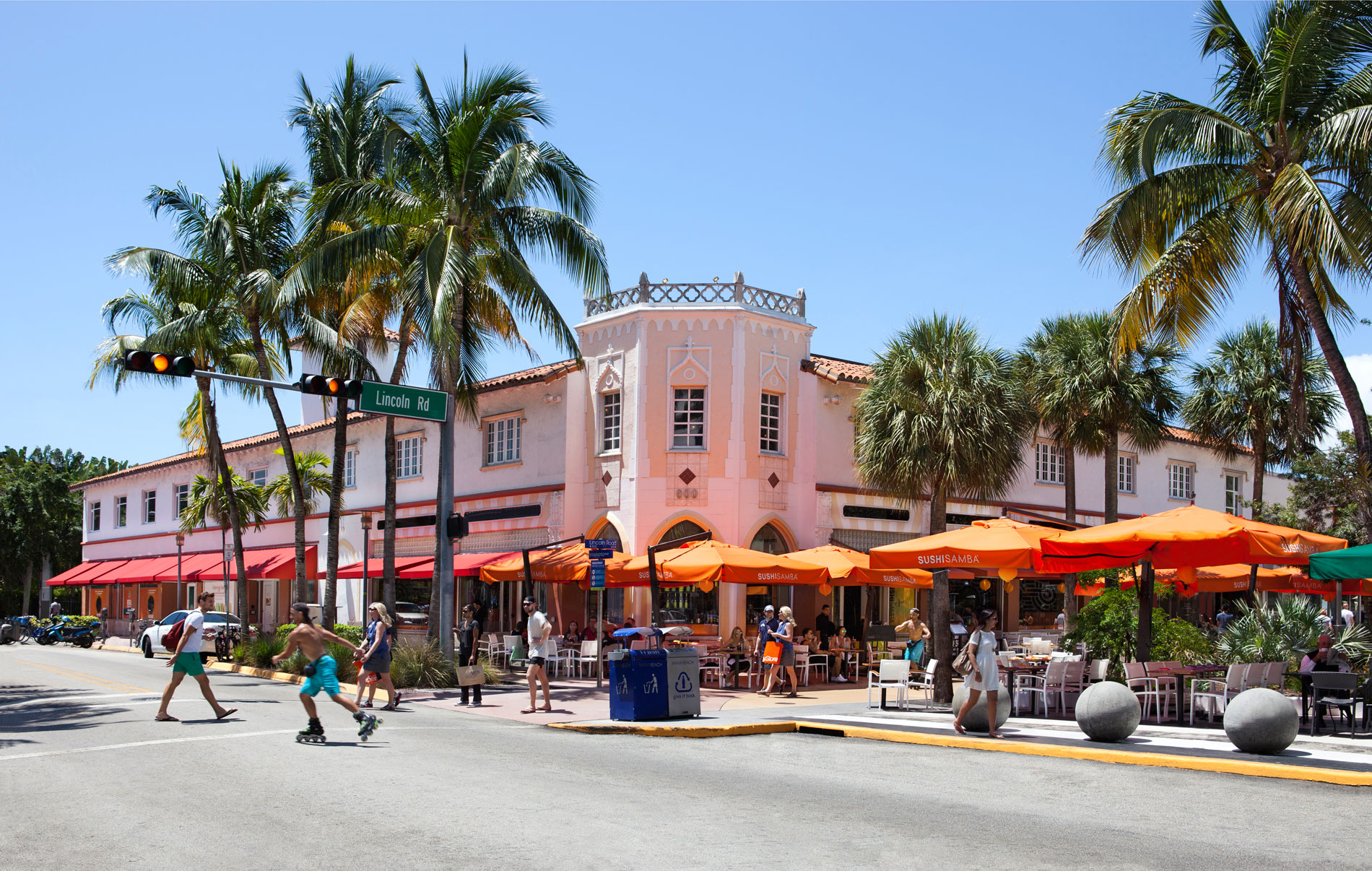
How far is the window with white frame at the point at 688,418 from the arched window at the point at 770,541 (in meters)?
2.76

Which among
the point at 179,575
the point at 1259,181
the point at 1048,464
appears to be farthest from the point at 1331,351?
the point at 179,575

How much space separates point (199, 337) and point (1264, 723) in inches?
951

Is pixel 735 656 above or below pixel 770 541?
below

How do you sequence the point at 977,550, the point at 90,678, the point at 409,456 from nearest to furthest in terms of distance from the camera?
1. the point at 977,550
2. the point at 90,678
3. the point at 409,456

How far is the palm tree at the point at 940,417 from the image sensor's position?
24125mm

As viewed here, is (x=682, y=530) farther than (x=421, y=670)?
Yes

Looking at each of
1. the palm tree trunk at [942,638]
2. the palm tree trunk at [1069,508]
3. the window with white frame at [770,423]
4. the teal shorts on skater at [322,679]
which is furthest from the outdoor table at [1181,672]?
the window with white frame at [770,423]

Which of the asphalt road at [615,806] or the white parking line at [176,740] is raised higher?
the asphalt road at [615,806]

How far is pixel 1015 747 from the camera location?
42.9 feet

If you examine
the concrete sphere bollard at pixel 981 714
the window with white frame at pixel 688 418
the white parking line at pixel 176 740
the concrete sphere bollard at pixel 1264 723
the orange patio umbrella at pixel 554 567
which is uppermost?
the window with white frame at pixel 688 418

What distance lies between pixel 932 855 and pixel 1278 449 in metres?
34.1

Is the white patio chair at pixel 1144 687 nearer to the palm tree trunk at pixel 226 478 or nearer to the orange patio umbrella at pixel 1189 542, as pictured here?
the orange patio umbrella at pixel 1189 542

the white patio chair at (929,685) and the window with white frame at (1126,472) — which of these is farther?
the window with white frame at (1126,472)

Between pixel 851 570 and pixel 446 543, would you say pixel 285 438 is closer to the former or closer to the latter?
pixel 446 543
